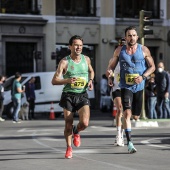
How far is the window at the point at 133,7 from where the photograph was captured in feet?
131

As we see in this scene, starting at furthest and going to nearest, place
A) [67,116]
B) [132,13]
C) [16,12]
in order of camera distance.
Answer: [132,13]
[16,12]
[67,116]

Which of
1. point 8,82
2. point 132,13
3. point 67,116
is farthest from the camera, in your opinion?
point 132,13

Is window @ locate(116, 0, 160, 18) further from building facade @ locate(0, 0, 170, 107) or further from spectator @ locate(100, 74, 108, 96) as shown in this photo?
spectator @ locate(100, 74, 108, 96)

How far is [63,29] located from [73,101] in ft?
88.7

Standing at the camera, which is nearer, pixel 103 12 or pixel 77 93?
pixel 77 93

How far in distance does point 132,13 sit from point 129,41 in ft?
92.9

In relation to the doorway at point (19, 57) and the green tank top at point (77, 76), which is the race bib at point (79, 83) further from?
the doorway at point (19, 57)

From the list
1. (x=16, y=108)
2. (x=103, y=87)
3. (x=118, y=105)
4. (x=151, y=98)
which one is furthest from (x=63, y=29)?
(x=118, y=105)

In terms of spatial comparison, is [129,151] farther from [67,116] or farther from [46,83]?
[46,83]

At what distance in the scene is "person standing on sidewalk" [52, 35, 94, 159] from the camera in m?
11.5

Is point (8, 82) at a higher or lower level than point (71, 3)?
lower

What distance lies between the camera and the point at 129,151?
39.9 feet

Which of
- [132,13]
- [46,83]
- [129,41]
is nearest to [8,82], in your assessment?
[46,83]

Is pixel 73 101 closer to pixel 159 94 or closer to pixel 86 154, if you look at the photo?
pixel 86 154
